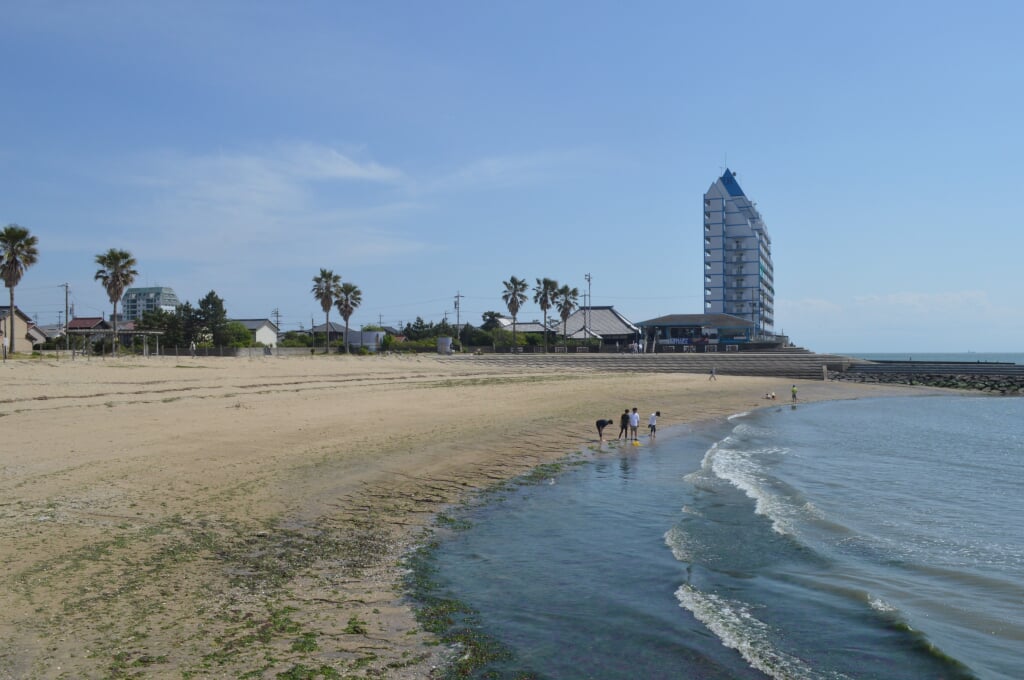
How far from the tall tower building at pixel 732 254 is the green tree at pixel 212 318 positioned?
310ft

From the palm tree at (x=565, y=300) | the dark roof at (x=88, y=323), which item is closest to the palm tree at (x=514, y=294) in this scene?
the palm tree at (x=565, y=300)

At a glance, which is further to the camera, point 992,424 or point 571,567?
point 992,424

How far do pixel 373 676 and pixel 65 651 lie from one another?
2839 mm

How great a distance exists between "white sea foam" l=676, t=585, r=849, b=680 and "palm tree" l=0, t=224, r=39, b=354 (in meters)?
58.7

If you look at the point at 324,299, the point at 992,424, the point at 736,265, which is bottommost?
the point at 992,424

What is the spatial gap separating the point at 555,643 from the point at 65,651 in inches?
194

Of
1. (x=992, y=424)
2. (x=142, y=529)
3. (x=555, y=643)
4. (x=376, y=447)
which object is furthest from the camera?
(x=992, y=424)

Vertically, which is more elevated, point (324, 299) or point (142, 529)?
point (324, 299)

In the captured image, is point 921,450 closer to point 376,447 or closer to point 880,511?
point 880,511

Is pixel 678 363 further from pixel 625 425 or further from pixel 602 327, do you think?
pixel 625 425

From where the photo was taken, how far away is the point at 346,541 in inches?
448

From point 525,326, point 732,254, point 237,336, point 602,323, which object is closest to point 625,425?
point 237,336

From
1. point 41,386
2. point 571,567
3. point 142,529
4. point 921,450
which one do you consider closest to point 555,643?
point 571,567

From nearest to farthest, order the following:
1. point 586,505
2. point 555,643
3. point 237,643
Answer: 1. point 237,643
2. point 555,643
3. point 586,505
